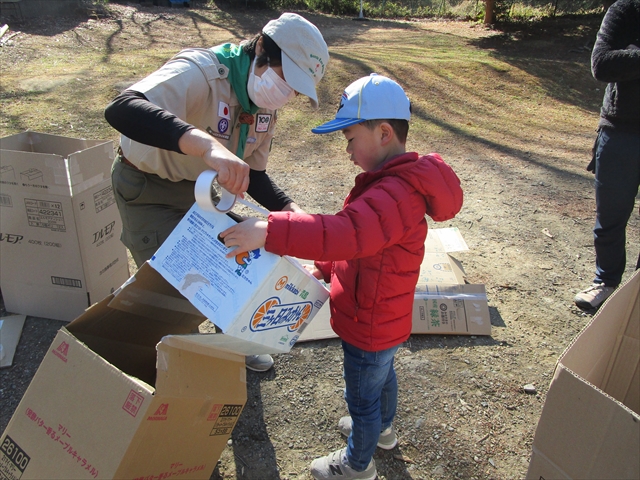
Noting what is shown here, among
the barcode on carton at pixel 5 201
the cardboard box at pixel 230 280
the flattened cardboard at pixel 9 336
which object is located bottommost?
the flattened cardboard at pixel 9 336

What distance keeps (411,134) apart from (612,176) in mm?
3735

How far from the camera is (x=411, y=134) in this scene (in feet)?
21.1

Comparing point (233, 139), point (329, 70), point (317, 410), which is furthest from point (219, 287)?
point (329, 70)

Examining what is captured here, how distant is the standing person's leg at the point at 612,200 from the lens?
9.29ft

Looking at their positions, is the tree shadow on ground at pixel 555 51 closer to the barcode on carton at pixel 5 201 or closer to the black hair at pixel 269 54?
the black hair at pixel 269 54

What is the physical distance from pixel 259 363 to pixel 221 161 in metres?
1.49

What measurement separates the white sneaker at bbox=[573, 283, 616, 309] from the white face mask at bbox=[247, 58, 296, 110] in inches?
95.5

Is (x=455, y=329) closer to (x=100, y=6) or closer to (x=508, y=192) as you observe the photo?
(x=508, y=192)

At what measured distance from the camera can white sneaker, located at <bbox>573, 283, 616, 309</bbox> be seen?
3.12m

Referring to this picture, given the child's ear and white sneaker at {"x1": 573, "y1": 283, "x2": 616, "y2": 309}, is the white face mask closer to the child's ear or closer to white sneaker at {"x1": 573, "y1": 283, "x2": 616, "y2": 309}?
the child's ear

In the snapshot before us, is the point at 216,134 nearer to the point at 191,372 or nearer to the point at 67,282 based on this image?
the point at 191,372

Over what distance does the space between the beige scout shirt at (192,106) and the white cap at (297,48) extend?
26cm

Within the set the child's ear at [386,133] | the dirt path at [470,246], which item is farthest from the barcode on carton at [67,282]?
the child's ear at [386,133]

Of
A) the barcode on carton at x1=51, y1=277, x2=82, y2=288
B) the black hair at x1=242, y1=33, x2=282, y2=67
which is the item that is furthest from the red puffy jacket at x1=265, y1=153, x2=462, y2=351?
the barcode on carton at x1=51, y1=277, x2=82, y2=288
